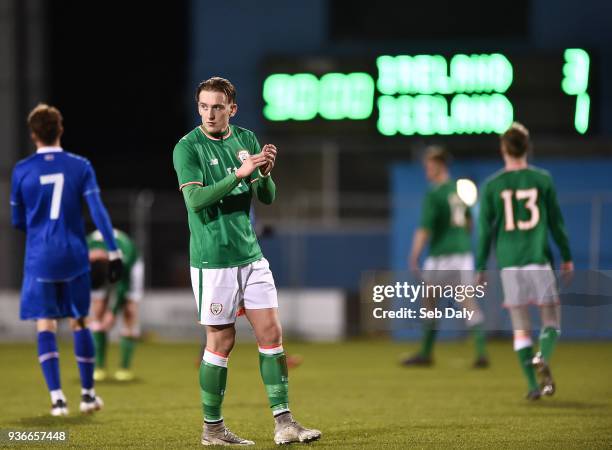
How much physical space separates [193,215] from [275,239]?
1356 cm

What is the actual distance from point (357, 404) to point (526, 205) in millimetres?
1972

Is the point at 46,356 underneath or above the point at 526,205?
underneath

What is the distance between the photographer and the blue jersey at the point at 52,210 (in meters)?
8.05

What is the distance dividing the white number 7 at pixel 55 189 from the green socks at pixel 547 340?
12.2ft

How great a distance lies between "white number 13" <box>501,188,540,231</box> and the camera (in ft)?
29.5

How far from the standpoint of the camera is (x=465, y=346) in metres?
16.2

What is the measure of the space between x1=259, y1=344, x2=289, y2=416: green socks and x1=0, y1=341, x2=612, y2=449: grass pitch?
255mm

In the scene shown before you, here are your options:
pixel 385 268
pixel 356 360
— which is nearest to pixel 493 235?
pixel 356 360

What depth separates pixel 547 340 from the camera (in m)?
9.02

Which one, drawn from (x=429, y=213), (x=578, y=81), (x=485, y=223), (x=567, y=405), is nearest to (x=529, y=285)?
(x=485, y=223)

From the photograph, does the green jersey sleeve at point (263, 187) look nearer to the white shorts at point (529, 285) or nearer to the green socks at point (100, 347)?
the white shorts at point (529, 285)

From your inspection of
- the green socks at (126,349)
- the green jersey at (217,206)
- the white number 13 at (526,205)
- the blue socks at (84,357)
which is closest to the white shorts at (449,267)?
the white number 13 at (526,205)

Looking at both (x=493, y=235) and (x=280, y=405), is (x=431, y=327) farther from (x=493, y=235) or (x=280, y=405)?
(x=280, y=405)

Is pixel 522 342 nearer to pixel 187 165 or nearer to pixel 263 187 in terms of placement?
pixel 263 187
